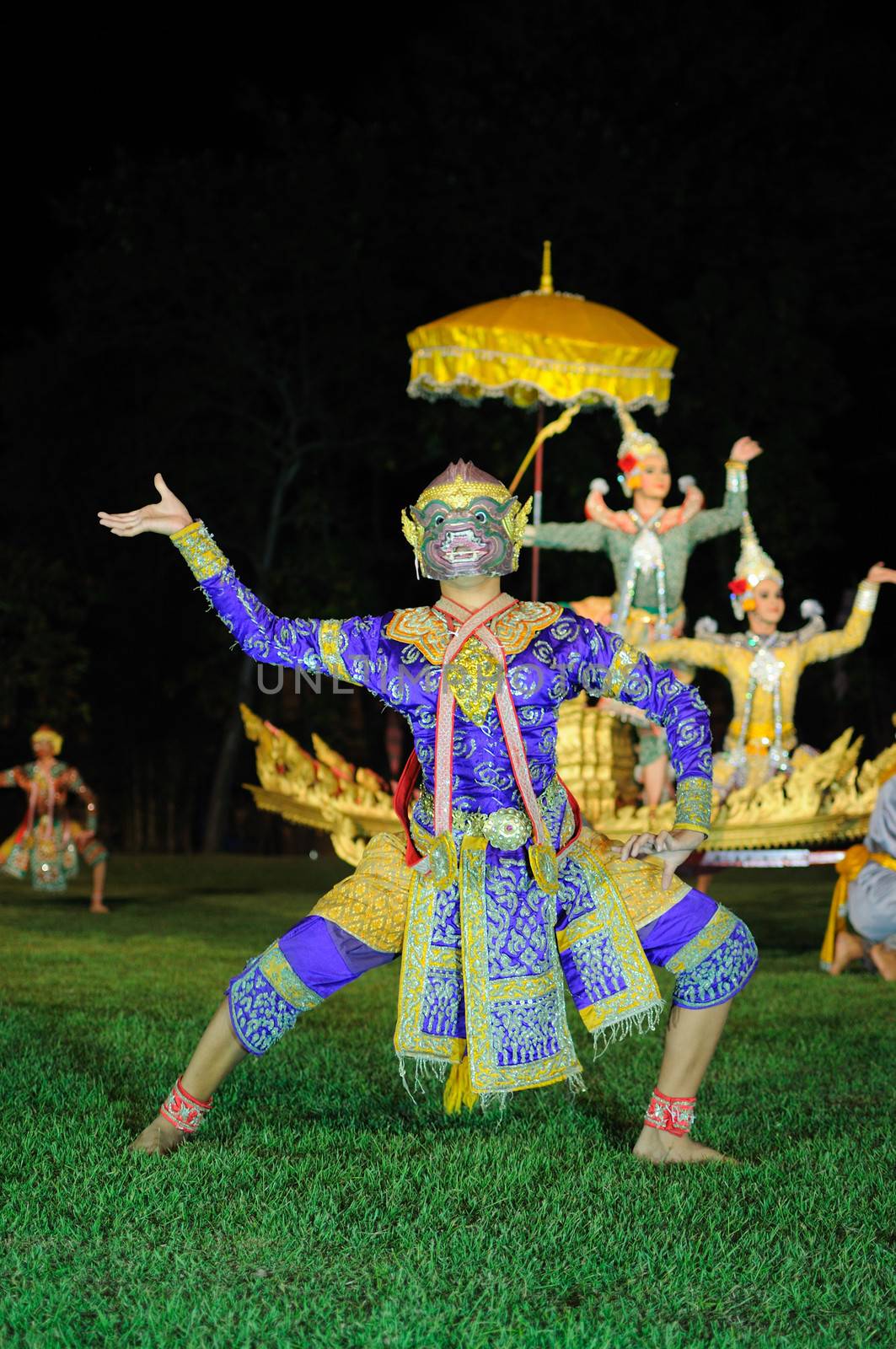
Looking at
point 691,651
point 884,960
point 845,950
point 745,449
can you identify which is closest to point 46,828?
point 691,651

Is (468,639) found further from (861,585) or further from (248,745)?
(248,745)

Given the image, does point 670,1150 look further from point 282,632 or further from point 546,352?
point 546,352

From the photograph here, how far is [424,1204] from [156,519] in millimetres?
1862

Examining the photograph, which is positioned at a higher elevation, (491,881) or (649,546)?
(649,546)

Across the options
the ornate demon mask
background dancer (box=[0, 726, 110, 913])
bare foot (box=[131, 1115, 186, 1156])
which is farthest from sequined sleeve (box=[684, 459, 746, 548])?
bare foot (box=[131, 1115, 186, 1156])

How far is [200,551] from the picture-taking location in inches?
176

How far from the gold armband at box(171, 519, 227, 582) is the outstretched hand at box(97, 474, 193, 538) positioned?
0.07ft

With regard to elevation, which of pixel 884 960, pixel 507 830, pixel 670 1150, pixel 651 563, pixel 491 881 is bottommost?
pixel 884 960

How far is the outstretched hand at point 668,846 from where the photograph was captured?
14.2ft

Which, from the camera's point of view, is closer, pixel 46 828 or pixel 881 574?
pixel 881 574

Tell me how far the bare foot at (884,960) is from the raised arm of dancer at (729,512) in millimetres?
3794

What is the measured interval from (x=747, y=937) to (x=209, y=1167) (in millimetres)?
1508

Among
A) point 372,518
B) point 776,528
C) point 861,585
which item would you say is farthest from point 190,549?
point 372,518

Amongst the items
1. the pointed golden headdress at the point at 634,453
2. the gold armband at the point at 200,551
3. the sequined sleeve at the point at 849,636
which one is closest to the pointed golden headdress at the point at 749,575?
the sequined sleeve at the point at 849,636
